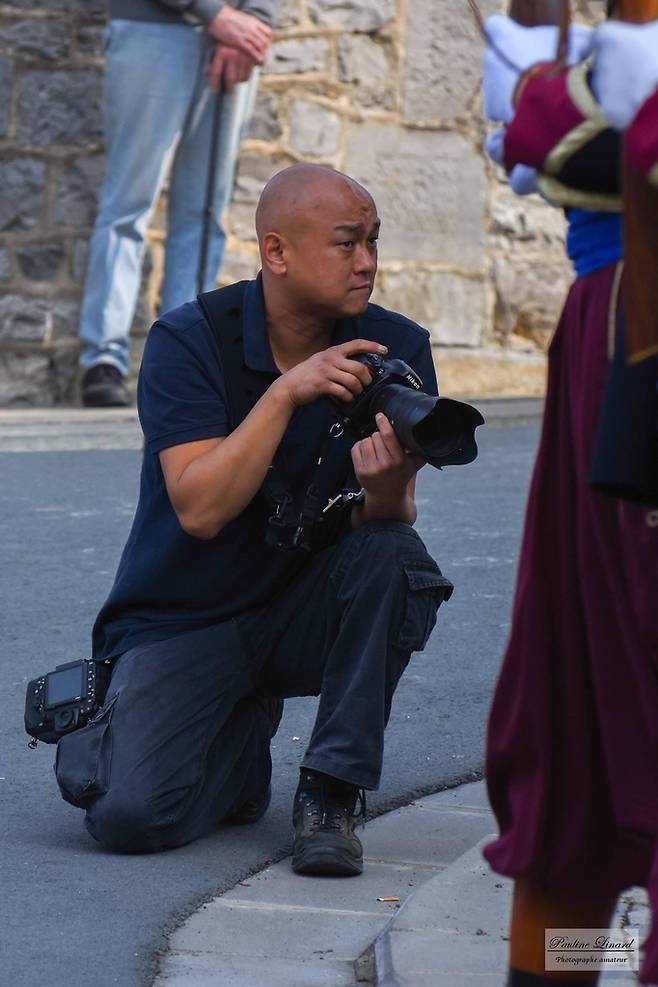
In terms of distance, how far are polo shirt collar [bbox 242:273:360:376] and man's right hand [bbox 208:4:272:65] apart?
4.42 meters

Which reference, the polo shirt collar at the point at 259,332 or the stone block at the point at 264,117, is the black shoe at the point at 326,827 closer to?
the polo shirt collar at the point at 259,332

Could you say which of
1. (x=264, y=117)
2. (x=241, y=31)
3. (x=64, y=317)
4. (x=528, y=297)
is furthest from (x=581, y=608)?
(x=528, y=297)

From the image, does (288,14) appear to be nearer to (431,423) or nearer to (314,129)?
(314,129)

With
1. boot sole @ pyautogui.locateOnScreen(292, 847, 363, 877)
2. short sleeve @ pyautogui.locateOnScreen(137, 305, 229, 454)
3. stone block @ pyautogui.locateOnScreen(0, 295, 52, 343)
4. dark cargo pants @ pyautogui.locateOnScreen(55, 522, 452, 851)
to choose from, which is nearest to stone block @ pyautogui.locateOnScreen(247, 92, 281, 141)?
stone block @ pyautogui.locateOnScreen(0, 295, 52, 343)

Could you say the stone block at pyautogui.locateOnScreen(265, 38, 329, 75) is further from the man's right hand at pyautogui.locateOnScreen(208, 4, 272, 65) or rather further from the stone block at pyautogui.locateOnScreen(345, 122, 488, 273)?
the man's right hand at pyautogui.locateOnScreen(208, 4, 272, 65)

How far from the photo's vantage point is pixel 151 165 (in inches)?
311

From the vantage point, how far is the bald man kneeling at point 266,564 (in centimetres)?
322

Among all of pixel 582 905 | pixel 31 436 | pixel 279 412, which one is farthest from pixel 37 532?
pixel 582 905

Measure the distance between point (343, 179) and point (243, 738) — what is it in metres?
1.02

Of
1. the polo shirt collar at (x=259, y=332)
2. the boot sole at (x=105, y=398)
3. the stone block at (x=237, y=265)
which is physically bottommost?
the boot sole at (x=105, y=398)

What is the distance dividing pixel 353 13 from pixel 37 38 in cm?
148

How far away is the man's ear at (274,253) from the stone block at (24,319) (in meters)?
4.99

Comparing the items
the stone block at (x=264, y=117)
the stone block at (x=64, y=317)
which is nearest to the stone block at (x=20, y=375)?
the stone block at (x=64, y=317)

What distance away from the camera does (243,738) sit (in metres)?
3.45
